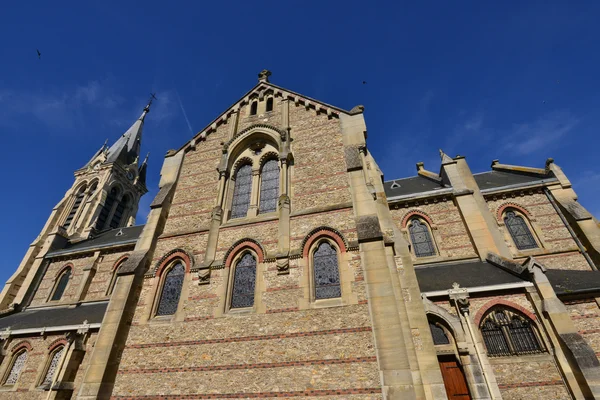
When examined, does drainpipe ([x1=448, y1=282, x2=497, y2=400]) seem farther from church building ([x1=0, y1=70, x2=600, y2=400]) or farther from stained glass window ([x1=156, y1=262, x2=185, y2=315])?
stained glass window ([x1=156, y1=262, x2=185, y2=315])

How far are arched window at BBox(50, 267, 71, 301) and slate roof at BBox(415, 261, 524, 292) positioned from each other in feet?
68.1

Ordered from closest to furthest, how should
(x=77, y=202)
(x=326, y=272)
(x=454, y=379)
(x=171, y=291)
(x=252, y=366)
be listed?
(x=252, y=366) → (x=326, y=272) → (x=454, y=379) → (x=171, y=291) → (x=77, y=202)

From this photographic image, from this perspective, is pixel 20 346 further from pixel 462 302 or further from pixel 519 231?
pixel 519 231

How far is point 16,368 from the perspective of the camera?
13016 mm

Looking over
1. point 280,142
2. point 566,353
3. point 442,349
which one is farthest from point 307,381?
point 280,142

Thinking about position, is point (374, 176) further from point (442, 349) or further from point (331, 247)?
point (442, 349)

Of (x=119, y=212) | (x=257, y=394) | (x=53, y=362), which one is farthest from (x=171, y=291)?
(x=119, y=212)

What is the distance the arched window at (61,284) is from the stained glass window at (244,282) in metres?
15.7

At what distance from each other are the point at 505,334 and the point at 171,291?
10.6m

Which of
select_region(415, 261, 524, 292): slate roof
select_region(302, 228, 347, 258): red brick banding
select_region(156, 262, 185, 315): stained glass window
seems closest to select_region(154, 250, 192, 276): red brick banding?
select_region(156, 262, 185, 315): stained glass window

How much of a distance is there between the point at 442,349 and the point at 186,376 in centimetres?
767

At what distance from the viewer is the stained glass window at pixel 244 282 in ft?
29.0

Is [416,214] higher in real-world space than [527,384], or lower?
higher

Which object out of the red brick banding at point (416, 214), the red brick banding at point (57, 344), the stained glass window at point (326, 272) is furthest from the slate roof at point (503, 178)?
the red brick banding at point (57, 344)
